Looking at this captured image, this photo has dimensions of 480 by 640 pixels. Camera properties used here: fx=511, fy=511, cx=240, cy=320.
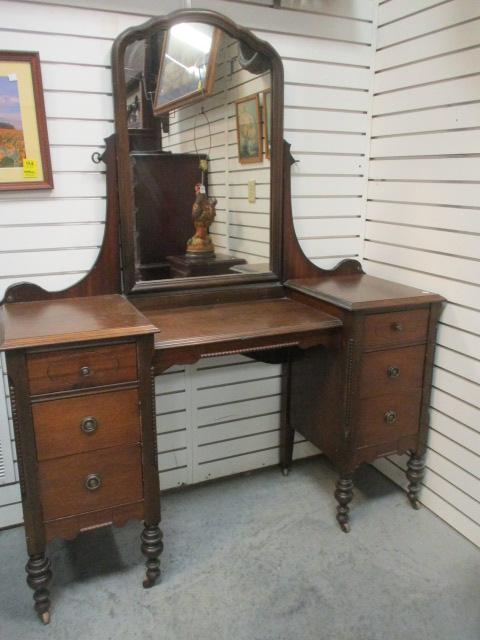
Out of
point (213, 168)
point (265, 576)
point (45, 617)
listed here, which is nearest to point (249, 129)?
point (213, 168)

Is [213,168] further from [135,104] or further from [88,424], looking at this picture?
[88,424]

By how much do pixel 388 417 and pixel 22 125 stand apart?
1780 millimetres

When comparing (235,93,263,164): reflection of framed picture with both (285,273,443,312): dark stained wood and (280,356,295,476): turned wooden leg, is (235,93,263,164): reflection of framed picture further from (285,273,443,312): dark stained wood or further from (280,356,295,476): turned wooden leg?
(280,356,295,476): turned wooden leg

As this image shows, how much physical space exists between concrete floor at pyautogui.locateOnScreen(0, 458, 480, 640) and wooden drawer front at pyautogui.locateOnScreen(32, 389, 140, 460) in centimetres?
60

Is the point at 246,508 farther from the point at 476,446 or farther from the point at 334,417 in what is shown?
the point at 476,446

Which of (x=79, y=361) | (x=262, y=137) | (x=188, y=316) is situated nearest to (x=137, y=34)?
(x=262, y=137)

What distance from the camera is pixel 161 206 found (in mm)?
2039

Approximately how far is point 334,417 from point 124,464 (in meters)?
0.89

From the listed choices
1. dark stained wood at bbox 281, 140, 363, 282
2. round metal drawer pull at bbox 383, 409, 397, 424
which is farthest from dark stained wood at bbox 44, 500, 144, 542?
dark stained wood at bbox 281, 140, 363, 282

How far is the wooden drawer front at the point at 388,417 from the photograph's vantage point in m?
2.06

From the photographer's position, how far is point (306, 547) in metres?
2.06

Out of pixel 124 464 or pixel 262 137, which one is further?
pixel 262 137

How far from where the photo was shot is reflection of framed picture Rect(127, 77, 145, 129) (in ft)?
6.19

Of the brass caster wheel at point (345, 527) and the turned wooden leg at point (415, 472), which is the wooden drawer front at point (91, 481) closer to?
the brass caster wheel at point (345, 527)
